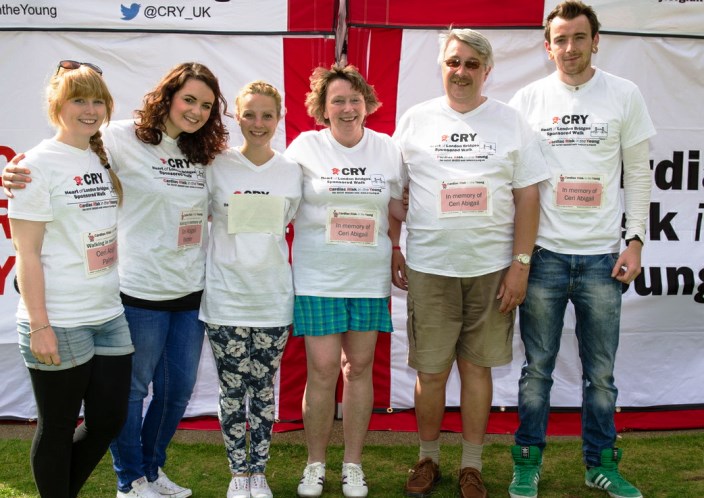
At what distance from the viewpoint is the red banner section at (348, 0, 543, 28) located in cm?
352

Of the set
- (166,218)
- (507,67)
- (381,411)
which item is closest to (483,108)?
(507,67)

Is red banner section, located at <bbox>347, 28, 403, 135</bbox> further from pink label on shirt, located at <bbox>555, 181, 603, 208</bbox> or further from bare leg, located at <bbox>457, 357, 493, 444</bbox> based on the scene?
bare leg, located at <bbox>457, 357, 493, 444</bbox>

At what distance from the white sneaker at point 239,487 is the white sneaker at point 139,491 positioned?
11.3 inches

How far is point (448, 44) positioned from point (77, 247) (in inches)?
60.5

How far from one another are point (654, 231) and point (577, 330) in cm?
112

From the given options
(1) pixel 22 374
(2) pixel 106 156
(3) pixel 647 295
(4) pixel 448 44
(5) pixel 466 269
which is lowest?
(1) pixel 22 374

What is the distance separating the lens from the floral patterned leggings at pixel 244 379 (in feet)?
9.20

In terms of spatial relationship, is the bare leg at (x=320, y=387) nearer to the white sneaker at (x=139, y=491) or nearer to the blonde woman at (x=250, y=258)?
the blonde woman at (x=250, y=258)

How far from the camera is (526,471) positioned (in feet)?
9.83

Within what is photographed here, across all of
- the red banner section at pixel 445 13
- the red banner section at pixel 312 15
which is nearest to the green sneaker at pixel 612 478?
the red banner section at pixel 445 13

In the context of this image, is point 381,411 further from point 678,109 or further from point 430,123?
point 678,109

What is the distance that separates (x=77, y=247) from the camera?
7.65ft

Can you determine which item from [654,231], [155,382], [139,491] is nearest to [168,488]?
[139,491]

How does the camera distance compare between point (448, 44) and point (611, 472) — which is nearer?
point (448, 44)
